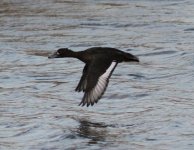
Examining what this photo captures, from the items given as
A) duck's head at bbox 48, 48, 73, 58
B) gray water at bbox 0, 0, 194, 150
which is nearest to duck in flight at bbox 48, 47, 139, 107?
duck's head at bbox 48, 48, 73, 58

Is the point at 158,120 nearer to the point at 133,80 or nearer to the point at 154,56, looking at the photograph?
the point at 133,80

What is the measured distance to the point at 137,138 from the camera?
29.9 feet

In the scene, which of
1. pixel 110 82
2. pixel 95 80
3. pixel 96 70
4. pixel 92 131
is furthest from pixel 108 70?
pixel 110 82

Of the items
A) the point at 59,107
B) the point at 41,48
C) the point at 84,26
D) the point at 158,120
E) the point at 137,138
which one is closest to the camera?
the point at 137,138

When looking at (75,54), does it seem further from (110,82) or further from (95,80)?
(110,82)

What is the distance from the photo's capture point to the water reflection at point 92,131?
9.22 meters

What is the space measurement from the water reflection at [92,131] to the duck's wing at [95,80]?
0.95 feet

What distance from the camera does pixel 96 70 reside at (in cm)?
997

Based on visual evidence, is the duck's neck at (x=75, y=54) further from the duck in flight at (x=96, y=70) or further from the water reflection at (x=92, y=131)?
the water reflection at (x=92, y=131)

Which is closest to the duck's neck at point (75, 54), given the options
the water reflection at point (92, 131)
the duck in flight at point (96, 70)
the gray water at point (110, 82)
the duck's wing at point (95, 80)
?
the duck in flight at point (96, 70)

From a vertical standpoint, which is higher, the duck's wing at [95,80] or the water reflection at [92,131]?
the duck's wing at [95,80]

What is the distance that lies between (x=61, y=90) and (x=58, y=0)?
29.4 feet

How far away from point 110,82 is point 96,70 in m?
2.50

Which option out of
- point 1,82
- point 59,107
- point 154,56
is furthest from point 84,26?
point 59,107
